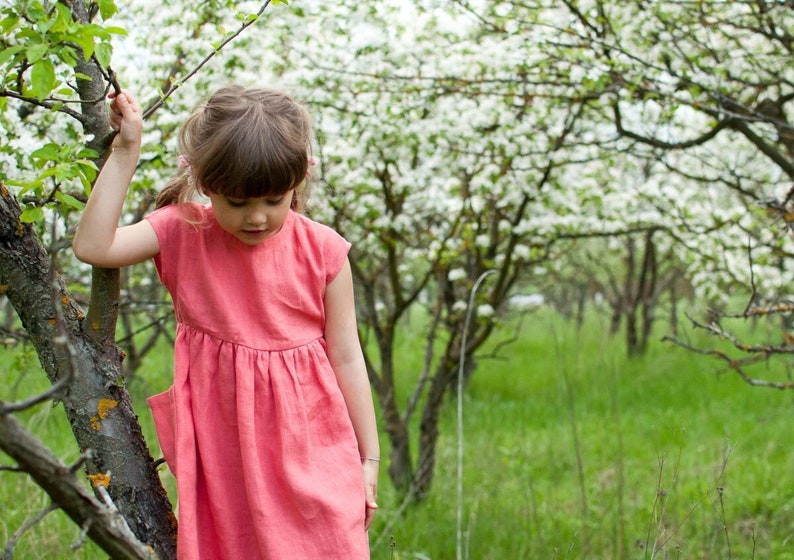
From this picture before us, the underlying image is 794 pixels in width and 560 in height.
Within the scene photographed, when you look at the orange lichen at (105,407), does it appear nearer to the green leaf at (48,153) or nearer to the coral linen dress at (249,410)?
the coral linen dress at (249,410)

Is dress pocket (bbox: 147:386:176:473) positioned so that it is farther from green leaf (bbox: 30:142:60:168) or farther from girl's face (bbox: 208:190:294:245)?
green leaf (bbox: 30:142:60:168)

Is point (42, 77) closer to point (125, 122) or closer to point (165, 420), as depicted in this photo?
point (125, 122)

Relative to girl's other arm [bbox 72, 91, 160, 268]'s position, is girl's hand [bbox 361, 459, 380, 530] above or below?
below

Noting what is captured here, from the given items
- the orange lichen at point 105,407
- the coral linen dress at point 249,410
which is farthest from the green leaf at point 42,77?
the orange lichen at point 105,407

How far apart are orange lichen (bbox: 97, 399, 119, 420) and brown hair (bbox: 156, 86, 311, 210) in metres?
0.41

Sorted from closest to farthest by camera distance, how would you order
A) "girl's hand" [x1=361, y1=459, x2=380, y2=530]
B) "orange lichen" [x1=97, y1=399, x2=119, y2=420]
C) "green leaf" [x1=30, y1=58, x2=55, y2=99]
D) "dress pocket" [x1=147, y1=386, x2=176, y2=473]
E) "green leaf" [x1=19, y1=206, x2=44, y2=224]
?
"green leaf" [x1=30, y1=58, x2=55, y2=99]
"green leaf" [x1=19, y1=206, x2=44, y2=224]
"orange lichen" [x1=97, y1=399, x2=119, y2=420]
"dress pocket" [x1=147, y1=386, x2=176, y2=473]
"girl's hand" [x1=361, y1=459, x2=380, y2=530]

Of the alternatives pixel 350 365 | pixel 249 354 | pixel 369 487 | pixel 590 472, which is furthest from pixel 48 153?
pixel 590 472

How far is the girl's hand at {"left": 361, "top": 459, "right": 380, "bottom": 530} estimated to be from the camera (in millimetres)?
1791

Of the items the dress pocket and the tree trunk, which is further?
the dress pocket

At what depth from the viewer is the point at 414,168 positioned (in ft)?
15.5

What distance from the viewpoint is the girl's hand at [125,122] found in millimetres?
1445

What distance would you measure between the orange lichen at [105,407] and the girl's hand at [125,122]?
1.44 feet

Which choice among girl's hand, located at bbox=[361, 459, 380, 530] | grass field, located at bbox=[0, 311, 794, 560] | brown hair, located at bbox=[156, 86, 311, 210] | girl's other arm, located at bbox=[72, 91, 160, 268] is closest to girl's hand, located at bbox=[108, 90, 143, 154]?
girl's other arm, located at bbox=[72, 91, 160, 268]

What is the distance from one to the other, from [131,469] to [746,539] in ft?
11.1
